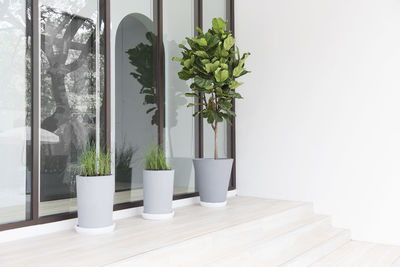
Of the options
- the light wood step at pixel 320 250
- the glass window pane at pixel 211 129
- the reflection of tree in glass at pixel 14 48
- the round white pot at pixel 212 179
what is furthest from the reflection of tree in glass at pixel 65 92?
the light wood step at pixel 320 250

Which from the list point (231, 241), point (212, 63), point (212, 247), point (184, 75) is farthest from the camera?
point (184, 75)

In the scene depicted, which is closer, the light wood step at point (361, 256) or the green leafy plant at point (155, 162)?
the light wood step at point (361, 256)

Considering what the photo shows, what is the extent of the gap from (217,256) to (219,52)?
1.75m

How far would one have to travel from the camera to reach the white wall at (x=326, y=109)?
133 inches

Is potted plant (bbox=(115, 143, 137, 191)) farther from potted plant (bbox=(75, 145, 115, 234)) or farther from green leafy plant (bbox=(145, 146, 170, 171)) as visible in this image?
potted plant (bbox=(75, 145, 115, 234))

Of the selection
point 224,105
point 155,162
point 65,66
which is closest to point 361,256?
point 224,105

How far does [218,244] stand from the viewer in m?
2.53

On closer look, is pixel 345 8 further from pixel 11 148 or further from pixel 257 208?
pixel 11 148

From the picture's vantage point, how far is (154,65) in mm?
3445

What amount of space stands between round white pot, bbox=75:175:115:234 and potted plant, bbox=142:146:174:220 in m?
0.45

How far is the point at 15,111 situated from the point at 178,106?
1539 mm

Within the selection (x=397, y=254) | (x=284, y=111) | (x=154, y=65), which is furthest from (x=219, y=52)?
(x=397, y=254)

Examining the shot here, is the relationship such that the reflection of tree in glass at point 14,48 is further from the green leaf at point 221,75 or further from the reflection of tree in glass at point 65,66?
the green leaf at point 221,75

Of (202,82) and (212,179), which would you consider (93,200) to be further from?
(202,82)
